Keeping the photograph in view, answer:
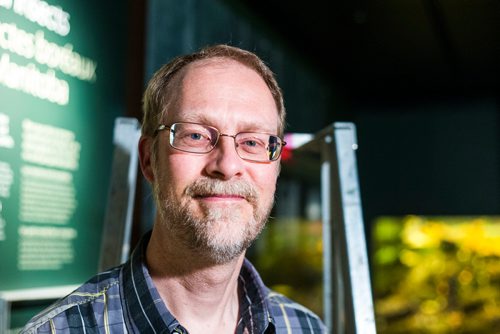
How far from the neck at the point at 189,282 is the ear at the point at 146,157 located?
11 cm

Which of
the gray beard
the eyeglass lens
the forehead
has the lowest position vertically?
the gray beard

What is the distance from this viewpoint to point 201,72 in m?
1.04

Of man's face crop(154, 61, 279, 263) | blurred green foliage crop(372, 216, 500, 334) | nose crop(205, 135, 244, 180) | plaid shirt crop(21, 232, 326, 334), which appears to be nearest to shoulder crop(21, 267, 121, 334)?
plaid shirt crop(21, 232, 326, 334)

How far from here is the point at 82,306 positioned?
95cm

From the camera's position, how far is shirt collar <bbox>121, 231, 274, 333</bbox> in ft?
3.12

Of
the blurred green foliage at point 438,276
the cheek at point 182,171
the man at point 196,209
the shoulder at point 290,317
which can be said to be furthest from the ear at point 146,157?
the blurred green foliage at point 438,276

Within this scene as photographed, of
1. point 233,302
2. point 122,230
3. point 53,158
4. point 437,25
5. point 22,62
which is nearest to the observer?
point 233,302

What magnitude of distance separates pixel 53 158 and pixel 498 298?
329 centimetres

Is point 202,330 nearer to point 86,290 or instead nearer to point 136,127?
point 86,290

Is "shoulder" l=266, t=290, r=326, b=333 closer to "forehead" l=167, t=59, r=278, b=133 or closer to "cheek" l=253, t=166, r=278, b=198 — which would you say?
"cheek" l=253, t=166, r=278, b=198

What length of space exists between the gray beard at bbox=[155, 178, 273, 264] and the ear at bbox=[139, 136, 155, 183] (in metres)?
0.12

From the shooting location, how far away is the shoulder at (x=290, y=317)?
114cm

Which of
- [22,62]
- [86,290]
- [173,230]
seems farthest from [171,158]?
[22,62]

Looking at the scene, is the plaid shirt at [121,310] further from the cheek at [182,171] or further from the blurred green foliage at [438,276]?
the blurred green foliage at [438,276]
